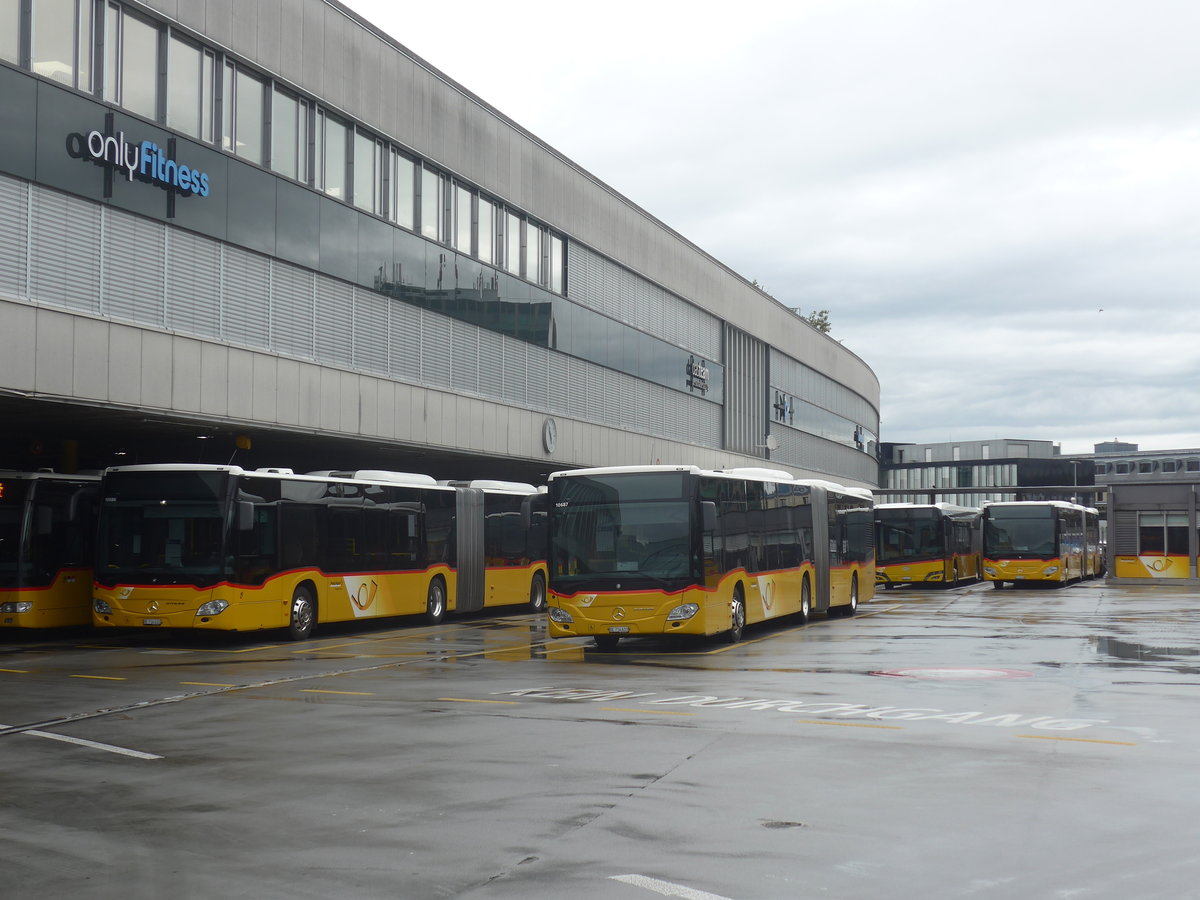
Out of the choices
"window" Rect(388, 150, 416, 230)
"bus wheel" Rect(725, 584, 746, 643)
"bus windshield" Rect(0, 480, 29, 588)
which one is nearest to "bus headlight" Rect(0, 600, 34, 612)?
"bus windshield" Rect(0, 480, 29, 588)

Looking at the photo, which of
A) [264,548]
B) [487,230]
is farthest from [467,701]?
[487,230]

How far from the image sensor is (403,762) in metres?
10.7

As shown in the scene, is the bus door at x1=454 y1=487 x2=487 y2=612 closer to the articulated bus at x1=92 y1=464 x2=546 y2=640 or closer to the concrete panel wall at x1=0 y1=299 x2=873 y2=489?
the articulated bus at x1=92 y1=464 x2=546 y2=640

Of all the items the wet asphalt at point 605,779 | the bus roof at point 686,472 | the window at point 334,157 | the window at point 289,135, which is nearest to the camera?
the wet asphalt at point 605,779

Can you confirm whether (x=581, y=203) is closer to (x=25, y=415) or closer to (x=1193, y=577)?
(x=25, y=415)

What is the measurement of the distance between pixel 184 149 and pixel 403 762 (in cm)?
1947

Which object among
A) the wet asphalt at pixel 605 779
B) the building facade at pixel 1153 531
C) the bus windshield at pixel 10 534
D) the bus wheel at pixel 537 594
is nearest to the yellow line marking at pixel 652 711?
the wet asphalt at pixel 605 779

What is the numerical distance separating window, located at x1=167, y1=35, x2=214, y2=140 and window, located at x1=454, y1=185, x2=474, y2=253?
406 inches

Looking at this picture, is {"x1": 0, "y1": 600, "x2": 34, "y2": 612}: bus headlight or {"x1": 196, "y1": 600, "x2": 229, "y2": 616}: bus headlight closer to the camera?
{"x1": 196, "y1": 600, "x2": 229, "y2": 616}: bus headlight

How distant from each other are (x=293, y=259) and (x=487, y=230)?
381 inches

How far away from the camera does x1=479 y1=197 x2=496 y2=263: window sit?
3906 cm

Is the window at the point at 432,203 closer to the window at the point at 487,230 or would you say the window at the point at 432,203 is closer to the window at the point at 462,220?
the window at the point at 462,220

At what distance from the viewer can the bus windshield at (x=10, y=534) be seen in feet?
82.0

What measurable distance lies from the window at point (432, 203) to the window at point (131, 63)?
1021 centimetres
